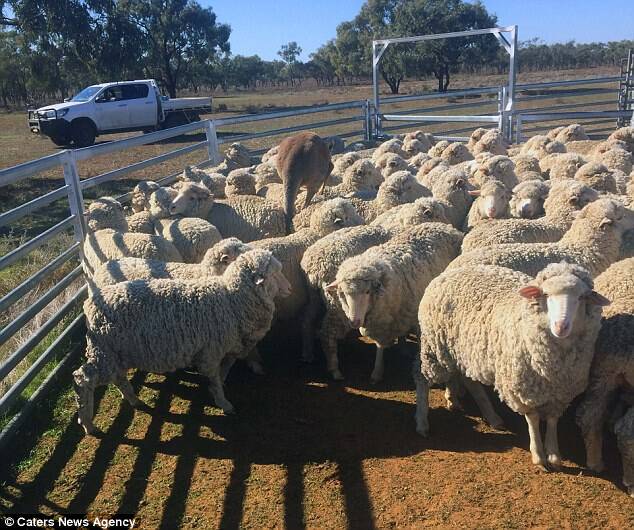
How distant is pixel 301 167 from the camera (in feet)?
23.2

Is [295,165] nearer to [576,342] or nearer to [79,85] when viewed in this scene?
[576,342]

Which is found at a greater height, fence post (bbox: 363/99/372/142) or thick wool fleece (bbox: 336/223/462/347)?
fence post (bbox: 363/99/372/142)

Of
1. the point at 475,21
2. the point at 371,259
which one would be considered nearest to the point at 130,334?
the point at 371,259

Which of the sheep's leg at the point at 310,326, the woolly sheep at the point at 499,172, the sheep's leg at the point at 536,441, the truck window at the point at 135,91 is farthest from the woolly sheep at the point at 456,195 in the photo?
the truck window at the point at 135,91

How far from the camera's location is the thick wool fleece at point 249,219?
21.1ft

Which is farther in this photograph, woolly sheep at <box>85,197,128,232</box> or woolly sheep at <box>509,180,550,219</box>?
woolly sheep at <box>85,197,128,232</box>

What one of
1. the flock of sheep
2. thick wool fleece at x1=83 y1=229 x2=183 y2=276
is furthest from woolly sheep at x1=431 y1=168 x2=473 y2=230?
thick wool fleece at x1=83 y1=229 x2=183 y2=276

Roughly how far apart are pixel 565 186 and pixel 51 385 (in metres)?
5.08

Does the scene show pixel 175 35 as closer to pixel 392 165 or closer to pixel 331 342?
pixel 392 165

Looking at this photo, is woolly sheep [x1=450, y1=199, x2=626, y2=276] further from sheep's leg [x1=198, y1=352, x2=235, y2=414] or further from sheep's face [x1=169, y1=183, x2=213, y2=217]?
sheep's face [x1=169, y1=183, x2=213, y2=217]

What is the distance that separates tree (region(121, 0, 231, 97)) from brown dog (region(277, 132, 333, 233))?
37235 millimetres

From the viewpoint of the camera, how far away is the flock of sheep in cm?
328

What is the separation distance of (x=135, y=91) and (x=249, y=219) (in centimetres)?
1768

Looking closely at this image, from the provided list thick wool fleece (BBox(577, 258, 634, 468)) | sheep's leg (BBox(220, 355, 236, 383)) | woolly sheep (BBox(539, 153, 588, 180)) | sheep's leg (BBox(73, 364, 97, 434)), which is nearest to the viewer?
thick wool fleece (BBox(577, 258, 634, 468))
